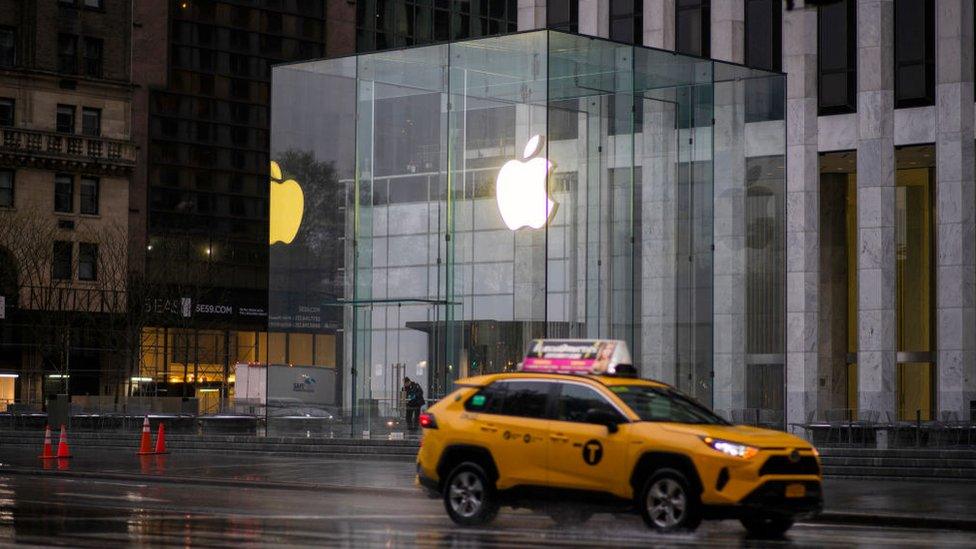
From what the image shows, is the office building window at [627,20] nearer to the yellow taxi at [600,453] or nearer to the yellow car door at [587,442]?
the yellow taxi at [600,453]

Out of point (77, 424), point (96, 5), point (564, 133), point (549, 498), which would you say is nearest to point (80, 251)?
point (96, 5)

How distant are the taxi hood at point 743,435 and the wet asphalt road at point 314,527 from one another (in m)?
0.97

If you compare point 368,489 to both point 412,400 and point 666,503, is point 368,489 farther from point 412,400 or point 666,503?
point 412,400

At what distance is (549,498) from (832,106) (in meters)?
31.7

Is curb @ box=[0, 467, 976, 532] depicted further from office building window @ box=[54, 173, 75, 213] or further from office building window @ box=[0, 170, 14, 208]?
office building window @ box=[54, 173, 75, 213]

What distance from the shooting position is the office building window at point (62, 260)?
77.7 m

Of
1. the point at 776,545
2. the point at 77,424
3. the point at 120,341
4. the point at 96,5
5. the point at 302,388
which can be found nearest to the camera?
the point at 776,545

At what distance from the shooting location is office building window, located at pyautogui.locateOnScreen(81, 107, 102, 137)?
265 feet

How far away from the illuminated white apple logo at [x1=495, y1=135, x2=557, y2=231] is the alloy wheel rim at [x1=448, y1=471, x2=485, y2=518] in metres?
18.1

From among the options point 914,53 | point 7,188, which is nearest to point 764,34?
point 914,53

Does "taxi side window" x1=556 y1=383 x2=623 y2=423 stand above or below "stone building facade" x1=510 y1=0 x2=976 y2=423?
below

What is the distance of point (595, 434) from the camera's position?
1616cm

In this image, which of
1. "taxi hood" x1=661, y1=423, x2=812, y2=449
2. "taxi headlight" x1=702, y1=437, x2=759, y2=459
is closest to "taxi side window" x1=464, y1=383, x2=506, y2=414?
"taxi hood" x1=661, y1=423, x2=812, y2=449

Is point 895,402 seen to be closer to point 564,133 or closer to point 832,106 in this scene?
point 832,106
